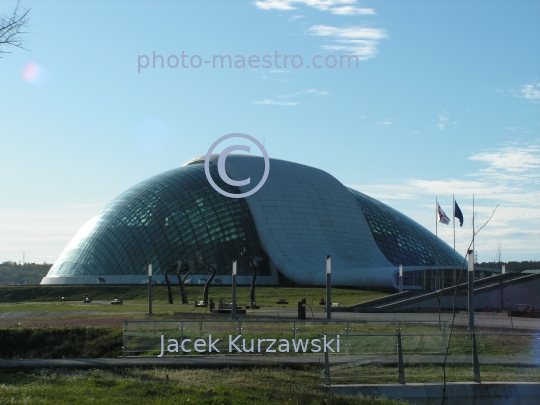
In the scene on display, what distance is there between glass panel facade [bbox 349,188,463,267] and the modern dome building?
6.1 inches

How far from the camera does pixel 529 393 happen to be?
14219 millimetres

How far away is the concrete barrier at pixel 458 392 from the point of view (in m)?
13.6

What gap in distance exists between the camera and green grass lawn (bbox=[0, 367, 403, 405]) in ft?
41.0

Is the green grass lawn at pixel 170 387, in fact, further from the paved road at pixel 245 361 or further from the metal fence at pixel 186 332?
the metal fence at pixel 186 332

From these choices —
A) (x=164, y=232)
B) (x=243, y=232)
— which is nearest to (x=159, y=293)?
(x=164, y=232)

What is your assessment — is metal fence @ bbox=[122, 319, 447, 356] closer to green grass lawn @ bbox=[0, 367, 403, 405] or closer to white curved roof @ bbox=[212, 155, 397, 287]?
green grass lawn @ bbox=[0, 367, 403, 405]

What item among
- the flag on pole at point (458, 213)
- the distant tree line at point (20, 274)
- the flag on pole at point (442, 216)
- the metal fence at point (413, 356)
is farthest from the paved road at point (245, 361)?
the distant tree line at point (20, 274)

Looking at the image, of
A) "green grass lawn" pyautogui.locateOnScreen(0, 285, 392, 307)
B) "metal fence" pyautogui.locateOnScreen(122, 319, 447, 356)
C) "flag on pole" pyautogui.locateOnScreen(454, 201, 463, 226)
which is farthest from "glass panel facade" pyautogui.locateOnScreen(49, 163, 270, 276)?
"metal fence" pyautogui.locateOnScreen(122, 319, 447, 356)

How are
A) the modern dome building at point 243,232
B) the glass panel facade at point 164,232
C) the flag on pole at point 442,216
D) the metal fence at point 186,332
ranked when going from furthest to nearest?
the glass panel facade at point 164,232 < the modern dome building at point 243,232 < the flag on pole at point 442,216 < the metal fence at point 186,332

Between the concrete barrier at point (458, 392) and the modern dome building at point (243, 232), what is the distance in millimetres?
49765

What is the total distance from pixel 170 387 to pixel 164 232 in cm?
6109

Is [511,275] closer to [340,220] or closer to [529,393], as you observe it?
[529,393]

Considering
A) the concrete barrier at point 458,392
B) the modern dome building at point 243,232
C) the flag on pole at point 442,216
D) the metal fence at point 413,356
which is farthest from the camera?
the modern dome building at point 243,232

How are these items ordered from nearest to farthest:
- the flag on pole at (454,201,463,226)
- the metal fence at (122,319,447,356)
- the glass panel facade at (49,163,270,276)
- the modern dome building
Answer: the metal fence at (122,319,447,356)
the flag on pole at (454,201,463,226)
the modern dome building
the glass panel facade at (49,163,270,276)
